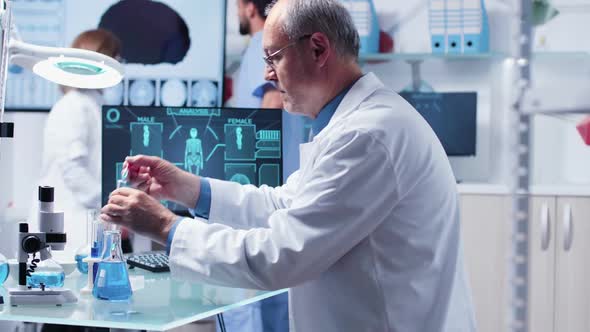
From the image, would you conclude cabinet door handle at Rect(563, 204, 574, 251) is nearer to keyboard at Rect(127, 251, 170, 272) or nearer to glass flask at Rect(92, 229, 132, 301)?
keyboard at Rect(127, 251, 170, 272)

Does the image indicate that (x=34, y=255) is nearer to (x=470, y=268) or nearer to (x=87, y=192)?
(x=87, y=192)

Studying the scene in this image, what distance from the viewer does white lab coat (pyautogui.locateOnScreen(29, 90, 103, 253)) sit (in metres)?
3.47

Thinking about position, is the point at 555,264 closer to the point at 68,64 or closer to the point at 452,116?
the point at 452,116

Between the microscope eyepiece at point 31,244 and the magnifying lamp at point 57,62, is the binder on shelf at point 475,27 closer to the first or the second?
the magnifying lamp at point 57,62

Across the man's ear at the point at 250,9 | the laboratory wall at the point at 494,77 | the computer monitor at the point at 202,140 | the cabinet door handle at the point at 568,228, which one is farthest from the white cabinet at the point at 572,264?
the man's ear at the point at 250,9

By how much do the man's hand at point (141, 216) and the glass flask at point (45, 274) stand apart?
0.73 ft

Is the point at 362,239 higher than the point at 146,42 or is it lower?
lower

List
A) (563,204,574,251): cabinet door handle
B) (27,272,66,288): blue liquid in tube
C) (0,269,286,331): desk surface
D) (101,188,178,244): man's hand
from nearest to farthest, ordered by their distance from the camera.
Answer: (0,269,286,331): desk surface → (101,188,178,244): man's hand → (27,272,66,288): blue liquid in tube → (563,204,574,251): cabinet door handle

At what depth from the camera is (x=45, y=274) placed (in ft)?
5.98

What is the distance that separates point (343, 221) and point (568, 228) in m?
2.40

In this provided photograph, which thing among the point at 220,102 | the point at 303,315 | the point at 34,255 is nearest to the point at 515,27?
the point at 303,315

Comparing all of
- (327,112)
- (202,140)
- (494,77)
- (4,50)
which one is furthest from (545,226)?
(4,50)

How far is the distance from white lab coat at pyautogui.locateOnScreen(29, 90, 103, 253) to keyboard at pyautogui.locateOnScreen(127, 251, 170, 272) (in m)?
1.17

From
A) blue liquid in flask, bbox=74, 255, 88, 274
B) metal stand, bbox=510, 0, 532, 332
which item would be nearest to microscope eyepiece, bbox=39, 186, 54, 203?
blue liquid in flask, bbox=74, 255, 88, 274
